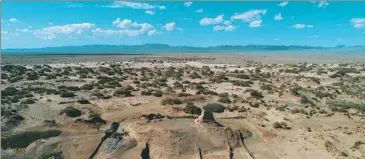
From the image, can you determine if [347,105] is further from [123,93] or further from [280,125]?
[123,93]

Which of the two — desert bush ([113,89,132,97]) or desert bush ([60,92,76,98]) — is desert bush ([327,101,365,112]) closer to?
desert bush ([113,89,132,97])

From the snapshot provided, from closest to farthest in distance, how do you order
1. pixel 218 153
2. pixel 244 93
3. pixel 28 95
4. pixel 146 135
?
pixel 218 153
pixel 146 135
pixel 28 95
pixel 244 93

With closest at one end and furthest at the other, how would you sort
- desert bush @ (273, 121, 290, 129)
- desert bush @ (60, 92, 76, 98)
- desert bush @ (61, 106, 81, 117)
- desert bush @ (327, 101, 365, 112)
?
desert bush @ (273, 121, 290, 129) < desert bush @ (61, 106, 81, 117) < desert bush @ (327, 101, 365, 112) < desert bush @ (60, 92, 76, 98)

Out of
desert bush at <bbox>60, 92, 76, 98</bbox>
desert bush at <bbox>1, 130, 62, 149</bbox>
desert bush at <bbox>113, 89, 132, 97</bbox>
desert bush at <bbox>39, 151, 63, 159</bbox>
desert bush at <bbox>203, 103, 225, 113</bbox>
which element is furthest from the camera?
desert bush at <bbox>113, 89, 132, 97</bbox>

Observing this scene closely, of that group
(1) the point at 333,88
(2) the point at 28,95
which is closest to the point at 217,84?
(1) the point at 333,88

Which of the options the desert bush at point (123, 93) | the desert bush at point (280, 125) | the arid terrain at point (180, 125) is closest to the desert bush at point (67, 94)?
the arid terrain at point (180, 125)

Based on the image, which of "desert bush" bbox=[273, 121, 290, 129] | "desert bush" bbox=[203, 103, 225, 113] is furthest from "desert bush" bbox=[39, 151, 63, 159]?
"desert bush" bbox=[273, 121, 290, 129]

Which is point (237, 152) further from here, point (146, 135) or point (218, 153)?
point (146, 135)

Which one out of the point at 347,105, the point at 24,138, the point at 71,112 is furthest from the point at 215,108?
the point at 24,138

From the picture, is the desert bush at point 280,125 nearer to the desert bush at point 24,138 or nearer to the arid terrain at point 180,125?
the arid terrain at point 180,125
